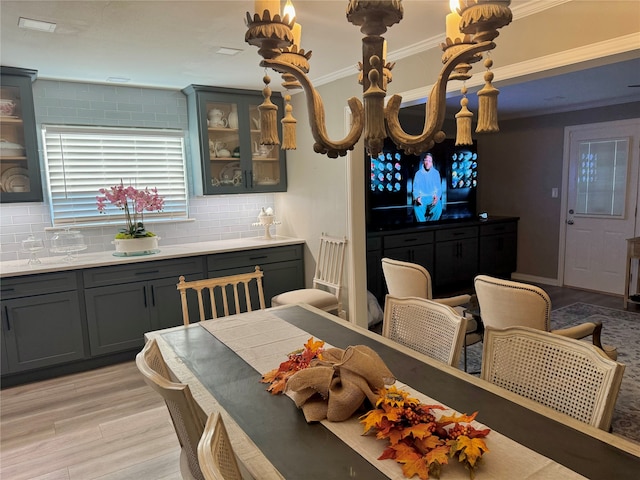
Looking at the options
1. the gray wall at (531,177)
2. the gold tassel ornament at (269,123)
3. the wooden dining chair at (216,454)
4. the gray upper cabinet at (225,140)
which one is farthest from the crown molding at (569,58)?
the gray wall at (531,177)

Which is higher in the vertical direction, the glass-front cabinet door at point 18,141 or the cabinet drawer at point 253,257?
the glass-front cabinet door at point 18,141

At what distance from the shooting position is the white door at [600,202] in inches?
207

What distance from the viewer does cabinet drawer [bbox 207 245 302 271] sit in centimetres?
399

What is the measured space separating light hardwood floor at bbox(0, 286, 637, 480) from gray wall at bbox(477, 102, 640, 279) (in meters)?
5.40

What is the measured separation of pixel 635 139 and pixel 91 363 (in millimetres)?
6259

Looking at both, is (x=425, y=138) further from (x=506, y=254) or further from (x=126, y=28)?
(x=506, y=254)

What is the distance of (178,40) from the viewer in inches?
109

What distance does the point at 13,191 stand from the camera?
3.43 meters

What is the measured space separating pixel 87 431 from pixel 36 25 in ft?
7.85

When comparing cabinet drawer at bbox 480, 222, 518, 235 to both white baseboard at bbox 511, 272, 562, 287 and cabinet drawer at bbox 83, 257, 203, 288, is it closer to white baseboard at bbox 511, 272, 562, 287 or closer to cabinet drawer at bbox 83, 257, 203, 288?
white baseboard at bbox 511, 272, 562, 287

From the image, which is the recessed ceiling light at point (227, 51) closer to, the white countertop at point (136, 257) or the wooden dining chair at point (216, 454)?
the white countertop at point (136, 257)

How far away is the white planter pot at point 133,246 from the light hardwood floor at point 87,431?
0.97 metres

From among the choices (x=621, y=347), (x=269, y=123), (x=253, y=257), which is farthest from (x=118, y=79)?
(x=621, y=347)

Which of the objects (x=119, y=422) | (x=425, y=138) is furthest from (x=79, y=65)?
(x=425, y=138)
